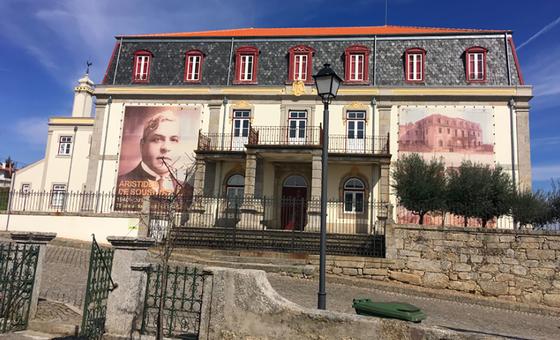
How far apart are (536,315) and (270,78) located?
1673cm

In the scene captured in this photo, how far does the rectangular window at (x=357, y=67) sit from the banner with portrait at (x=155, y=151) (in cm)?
842

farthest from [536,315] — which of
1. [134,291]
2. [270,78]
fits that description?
[270,78]

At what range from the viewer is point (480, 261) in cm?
1323

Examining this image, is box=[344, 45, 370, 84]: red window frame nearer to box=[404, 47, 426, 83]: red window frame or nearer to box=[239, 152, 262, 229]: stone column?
box=[404, 47, 426, 83]: red window frame

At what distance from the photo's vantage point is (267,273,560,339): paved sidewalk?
904cm

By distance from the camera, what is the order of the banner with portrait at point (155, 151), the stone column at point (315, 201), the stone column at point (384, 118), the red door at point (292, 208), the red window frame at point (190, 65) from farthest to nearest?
the red window frame at point (190, 65)
the banner with portrait at point (155, 151)
the stone column at point (384, 118)
the red door at point (292, 208)
the stone column at point (315, 201)

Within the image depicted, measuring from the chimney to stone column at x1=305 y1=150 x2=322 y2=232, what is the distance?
2046 cm

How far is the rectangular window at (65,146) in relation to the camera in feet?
96.8

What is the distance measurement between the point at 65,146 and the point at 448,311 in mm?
27081

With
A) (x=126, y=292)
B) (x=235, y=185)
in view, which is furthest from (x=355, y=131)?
(x=126, y=292)

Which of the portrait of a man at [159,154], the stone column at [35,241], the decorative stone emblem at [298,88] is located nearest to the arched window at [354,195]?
the decorative stone emblem at [298,88]

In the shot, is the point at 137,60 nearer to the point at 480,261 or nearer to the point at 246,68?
the point at 246,68

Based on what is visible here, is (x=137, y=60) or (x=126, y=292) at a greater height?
(x=137, y=60)

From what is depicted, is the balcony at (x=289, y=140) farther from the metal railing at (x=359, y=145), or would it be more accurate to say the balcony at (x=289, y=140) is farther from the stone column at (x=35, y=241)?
the stone column at (x=35, y=241)
